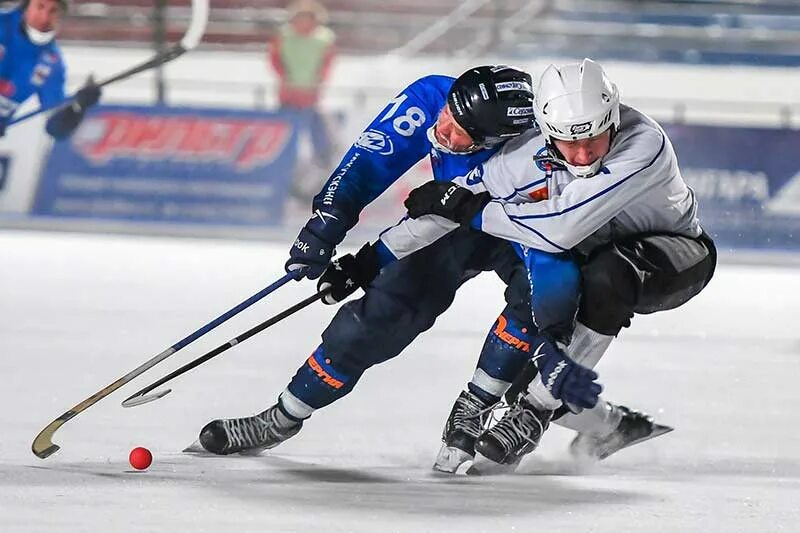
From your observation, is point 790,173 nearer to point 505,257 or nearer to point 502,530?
→ point 505,257

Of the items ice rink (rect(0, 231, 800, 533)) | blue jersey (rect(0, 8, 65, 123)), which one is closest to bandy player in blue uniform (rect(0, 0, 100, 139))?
blue jersey (rect(0, 8, 65, 123))

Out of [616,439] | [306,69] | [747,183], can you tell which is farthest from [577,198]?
[306,69]

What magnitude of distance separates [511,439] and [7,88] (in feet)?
21.5

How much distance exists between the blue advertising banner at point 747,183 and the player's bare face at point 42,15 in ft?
13.3

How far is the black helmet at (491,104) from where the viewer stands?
2.94 metres

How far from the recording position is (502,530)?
2328 mm

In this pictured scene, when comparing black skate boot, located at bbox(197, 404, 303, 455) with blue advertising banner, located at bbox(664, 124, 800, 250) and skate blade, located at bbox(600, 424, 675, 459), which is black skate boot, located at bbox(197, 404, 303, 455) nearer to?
skate blade, located at bbox(600, 424, 675, 459)

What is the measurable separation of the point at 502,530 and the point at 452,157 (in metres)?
1.07

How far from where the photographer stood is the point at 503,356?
10.0ft

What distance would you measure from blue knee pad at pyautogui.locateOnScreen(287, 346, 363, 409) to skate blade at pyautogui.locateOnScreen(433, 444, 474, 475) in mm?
268

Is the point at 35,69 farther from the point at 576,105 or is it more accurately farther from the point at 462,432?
the point at 576,105

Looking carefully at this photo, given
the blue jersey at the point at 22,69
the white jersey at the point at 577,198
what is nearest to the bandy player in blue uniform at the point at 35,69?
the blue jersey at the point at 22,69

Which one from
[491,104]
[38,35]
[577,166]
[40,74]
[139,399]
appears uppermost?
[491,104]

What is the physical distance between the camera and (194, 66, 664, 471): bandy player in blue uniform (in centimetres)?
299
